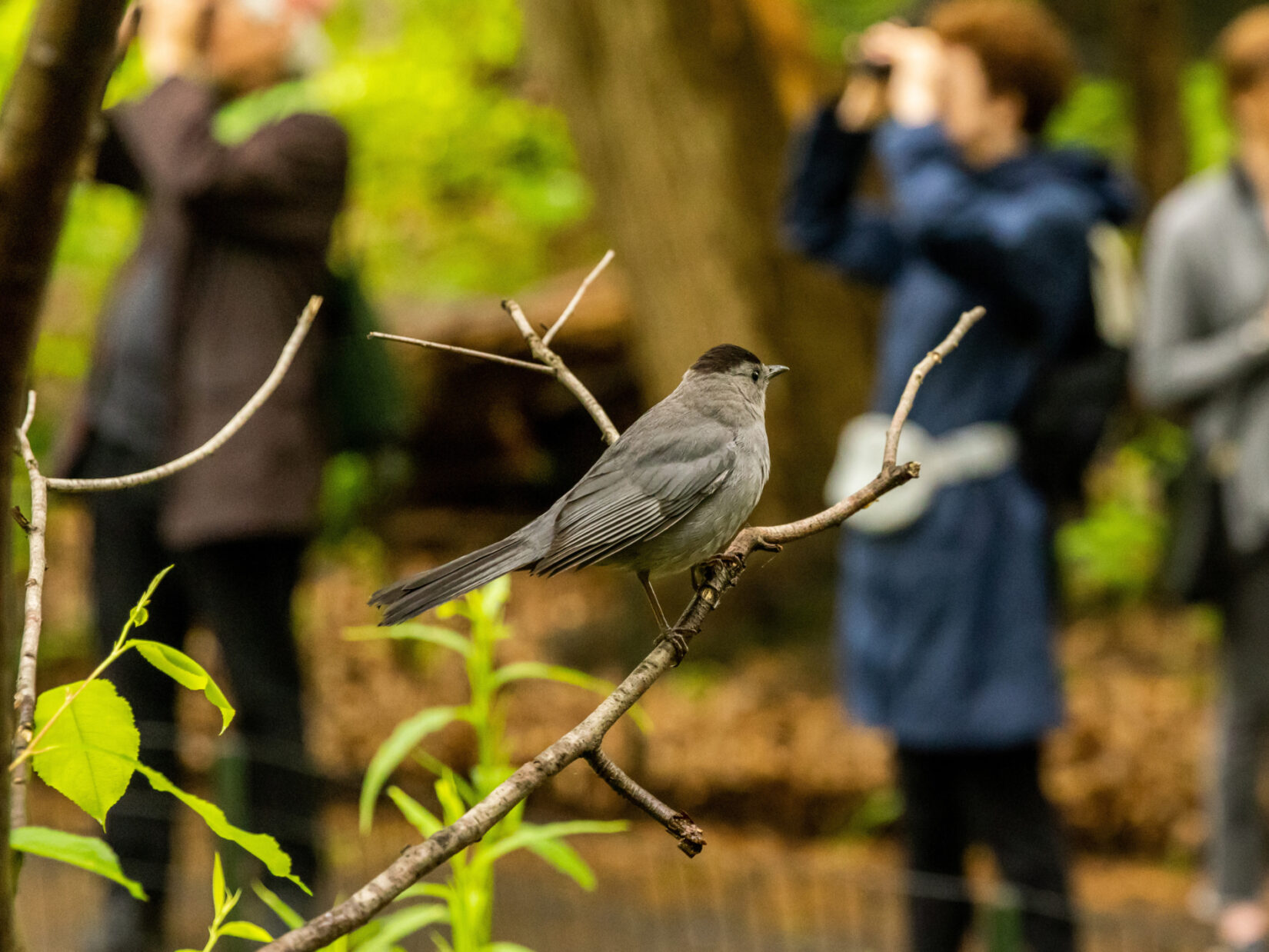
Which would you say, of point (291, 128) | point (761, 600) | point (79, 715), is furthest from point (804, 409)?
point (79, 715)

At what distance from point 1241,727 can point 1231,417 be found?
928 millimetres

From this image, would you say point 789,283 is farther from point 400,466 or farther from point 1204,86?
point 1204,86

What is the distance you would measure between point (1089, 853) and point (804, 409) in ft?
7.71

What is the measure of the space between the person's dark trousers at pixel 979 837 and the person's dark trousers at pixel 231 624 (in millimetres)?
1629

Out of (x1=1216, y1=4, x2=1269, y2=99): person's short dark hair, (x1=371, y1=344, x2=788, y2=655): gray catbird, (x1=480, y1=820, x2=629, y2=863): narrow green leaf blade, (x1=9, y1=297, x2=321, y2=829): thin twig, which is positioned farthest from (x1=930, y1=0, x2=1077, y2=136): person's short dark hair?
(x1=9, y1=297, x2=321, y2=829): thin twig

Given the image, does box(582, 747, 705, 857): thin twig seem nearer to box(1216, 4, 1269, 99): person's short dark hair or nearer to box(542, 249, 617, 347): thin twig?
box(542, 249, 617, 347): thin twig

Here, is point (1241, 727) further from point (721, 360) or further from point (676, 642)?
point (676, 642)

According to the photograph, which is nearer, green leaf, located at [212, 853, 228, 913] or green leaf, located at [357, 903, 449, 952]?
green leaf, located at [212, 853, 228, 913]

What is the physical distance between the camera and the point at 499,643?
757 cm

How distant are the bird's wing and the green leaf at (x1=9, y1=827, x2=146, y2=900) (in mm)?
544

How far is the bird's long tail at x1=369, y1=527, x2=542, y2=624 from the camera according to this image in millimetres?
1183

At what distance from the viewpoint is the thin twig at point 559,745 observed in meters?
0.86

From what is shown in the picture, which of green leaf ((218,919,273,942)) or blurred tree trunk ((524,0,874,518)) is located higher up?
blurred tree trunk ((524,0,874,518))

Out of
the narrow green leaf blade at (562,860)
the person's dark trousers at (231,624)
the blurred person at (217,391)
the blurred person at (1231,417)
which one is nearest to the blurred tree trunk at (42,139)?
the narrow green leaf blade at (562,860)
